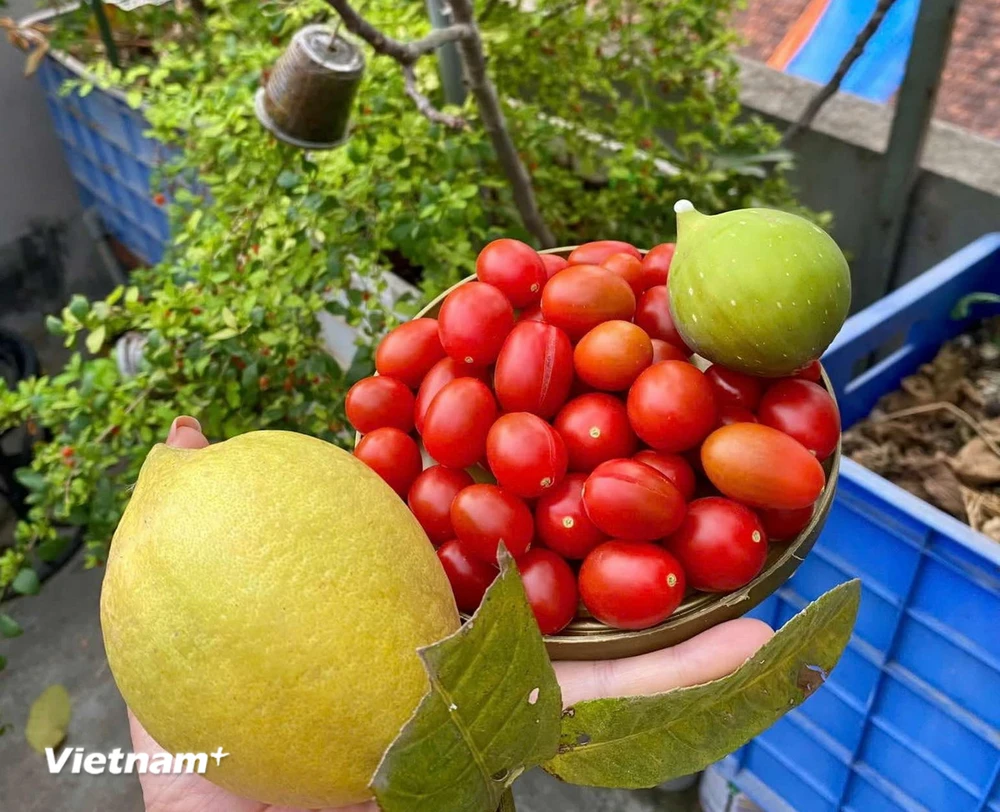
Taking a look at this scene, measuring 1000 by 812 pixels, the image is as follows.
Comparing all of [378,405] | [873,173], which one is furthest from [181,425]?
[873,173]

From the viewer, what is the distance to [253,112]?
1436 millimetres

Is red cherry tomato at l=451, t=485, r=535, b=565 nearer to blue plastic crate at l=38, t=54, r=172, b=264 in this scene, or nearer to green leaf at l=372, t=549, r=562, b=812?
green leaf at l=372, t=549, r=562, b=812

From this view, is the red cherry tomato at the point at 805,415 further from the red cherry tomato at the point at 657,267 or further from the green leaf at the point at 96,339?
the green leaf at the point at 96,339

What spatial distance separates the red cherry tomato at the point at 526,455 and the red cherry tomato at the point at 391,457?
0.11 m

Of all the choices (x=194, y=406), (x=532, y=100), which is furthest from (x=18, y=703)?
(x=532, y=100)

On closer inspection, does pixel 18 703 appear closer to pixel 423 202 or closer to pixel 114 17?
pixel 423 202

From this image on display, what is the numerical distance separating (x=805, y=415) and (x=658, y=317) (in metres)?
0.19

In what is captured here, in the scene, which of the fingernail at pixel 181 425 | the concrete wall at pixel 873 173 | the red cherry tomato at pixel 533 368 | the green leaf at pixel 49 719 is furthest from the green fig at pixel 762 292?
the green leaf at pixel 49 719

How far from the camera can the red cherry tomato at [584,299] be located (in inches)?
31.8

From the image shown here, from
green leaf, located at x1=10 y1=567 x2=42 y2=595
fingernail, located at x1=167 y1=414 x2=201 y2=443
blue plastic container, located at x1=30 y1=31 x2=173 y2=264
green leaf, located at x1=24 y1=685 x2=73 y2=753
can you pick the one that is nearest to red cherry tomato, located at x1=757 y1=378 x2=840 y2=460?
fingernail, located at x1=167 y1=414 x2=201 y2=443

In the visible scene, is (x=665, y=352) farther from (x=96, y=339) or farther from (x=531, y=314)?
(x=96, y=339)

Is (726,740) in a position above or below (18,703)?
above

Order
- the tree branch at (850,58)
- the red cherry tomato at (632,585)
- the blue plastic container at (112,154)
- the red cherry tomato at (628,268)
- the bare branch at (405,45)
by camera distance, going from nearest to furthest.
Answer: the red cherry tomato at (632,585) → the red cherry tomato at (628,268) → the bare branch at (405,45) → the tree branch at (850,58) → the blue plastic container at (112,154)

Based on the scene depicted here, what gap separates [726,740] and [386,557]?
276 mm
